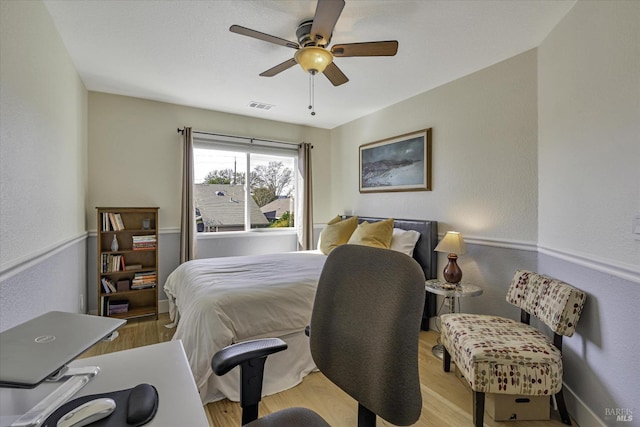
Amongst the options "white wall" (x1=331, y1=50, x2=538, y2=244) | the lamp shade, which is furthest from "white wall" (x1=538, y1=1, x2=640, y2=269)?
the lamp shade

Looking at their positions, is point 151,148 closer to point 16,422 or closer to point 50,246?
point 50,246

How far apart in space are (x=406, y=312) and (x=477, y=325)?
1.47 meters

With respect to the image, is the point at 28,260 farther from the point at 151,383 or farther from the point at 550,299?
the point at 550,299

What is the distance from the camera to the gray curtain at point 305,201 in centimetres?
448

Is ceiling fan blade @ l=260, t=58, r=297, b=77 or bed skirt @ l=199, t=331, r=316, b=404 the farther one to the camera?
ceiling fan blade @ l=260, t=58, r=297, b=77

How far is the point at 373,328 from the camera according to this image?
0.93 m

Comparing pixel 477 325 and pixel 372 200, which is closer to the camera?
pixel 477 325

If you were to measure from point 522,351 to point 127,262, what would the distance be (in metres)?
3.79

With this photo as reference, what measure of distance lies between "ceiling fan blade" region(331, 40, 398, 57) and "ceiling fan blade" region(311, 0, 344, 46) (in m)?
0.10

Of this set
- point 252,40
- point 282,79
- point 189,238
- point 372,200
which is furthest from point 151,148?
point 372,200

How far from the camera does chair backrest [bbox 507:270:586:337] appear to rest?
1.71 metres

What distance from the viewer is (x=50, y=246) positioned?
1.95 m

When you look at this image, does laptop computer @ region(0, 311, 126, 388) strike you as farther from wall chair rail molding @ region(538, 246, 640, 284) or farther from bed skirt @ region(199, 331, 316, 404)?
wall chair rail molding @ region(538, 246, 640, 284)

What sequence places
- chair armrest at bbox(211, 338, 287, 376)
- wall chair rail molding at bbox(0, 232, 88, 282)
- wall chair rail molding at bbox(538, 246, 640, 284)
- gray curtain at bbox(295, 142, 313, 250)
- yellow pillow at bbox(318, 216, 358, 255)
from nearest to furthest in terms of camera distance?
chair armrest at bbox(211, 338, 287, 376), wall chair rail molding at bbox(0, 232, 88, 282), wall chair rail molding at bbox(538, 246, 640, 284), yellow pillow at bbox(318, 216, 358, 255), gray curtain at bbox(295, 142, 313, 250)
